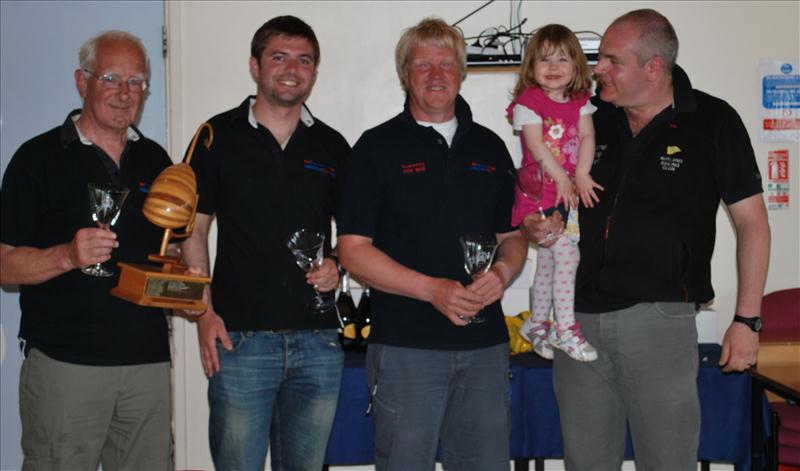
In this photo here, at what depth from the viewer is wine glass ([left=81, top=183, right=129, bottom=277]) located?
9.38 ft

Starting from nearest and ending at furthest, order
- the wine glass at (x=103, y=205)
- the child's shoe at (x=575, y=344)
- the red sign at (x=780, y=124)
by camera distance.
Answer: the wine glass at (x=103, y=205) < the child's shoe at (x=575, y=344) < the red sign at (x=780, y=124)

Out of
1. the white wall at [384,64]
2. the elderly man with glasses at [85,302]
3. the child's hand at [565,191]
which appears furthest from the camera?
the white wall at [384,64]

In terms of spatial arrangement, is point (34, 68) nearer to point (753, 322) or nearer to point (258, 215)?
point (258, 215)

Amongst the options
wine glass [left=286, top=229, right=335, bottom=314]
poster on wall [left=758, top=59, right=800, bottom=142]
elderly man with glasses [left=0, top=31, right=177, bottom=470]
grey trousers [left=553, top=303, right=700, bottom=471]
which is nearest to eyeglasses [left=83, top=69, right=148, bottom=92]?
elderly man with glasses [left=0, top=31, right=177, bottom=470]

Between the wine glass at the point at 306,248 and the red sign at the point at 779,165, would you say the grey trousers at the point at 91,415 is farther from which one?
the red sign at the point at 779,165

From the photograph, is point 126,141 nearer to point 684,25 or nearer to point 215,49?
point 215,49

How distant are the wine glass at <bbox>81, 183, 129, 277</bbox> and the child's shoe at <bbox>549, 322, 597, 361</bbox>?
65.9 inches

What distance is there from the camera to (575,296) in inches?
130

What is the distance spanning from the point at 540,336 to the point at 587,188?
647 mm

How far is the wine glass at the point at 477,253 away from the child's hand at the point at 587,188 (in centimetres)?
49

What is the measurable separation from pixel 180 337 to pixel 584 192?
8.62ft

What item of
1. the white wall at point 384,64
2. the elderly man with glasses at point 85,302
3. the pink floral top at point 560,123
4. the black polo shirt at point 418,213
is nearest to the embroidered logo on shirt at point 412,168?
the black polo shirt at point 418,213

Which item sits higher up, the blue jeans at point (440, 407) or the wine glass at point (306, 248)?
the wine glass at point (306, 248)

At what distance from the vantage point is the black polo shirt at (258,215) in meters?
3.14
